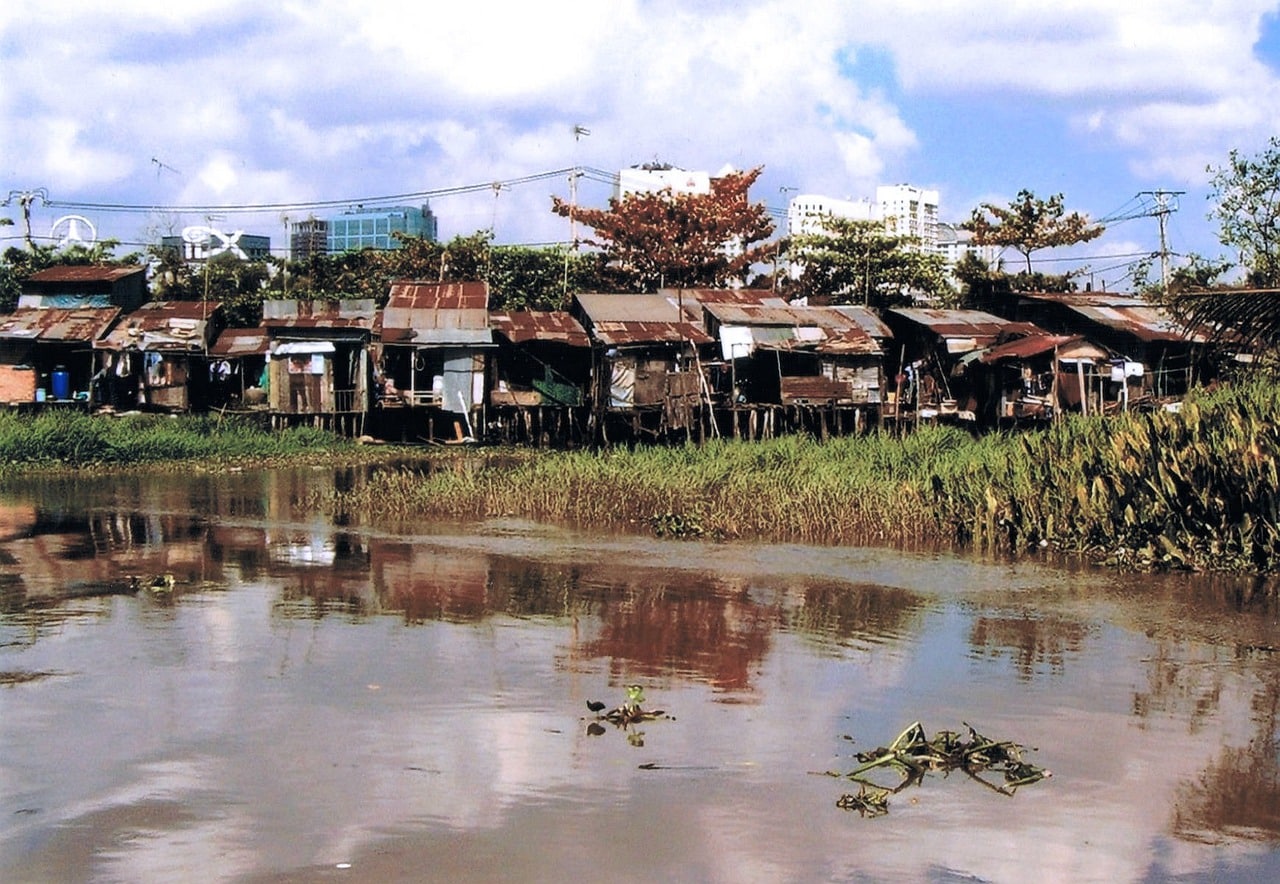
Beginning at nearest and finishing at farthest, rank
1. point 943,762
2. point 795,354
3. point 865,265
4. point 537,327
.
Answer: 1. point 943,762
2. point 537,327
3. point 795,354
4. point 865,265

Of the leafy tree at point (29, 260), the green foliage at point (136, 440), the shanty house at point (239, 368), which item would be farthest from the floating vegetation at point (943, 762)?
the leafy tree at point (29, 260)

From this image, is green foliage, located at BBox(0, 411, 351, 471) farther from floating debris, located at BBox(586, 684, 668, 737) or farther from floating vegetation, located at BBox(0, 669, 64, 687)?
floating debris, located at BBox(586, 684, 668, 737)

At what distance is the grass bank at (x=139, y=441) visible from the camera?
24.2 meters

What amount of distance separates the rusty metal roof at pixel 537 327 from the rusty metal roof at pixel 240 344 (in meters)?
5.14

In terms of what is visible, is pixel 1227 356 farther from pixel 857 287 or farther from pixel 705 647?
pixel 857 287

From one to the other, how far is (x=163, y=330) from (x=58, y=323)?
246 centimetres

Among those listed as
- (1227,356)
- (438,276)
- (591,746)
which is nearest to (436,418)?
(438,276)

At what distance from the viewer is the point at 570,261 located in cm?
3544

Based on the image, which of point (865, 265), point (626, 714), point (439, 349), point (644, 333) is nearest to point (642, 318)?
point (644, 333)

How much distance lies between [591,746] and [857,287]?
94.1 ft

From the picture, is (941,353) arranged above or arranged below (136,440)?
above

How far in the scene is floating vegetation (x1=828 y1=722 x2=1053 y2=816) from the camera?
7086mm

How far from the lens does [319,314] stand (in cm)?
3073

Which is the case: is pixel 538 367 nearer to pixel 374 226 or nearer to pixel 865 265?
pixel 865 265
